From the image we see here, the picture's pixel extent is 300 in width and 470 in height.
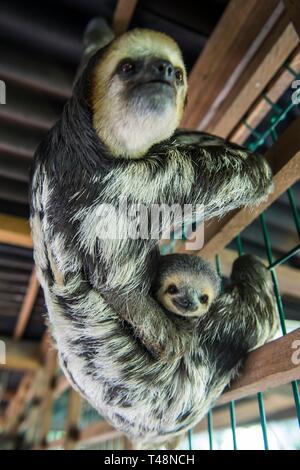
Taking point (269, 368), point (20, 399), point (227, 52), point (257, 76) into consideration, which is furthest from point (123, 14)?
point (20, 399)

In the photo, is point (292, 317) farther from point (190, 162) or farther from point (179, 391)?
point (190, 162)

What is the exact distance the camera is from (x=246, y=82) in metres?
2.48

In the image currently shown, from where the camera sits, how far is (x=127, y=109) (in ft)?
5.16

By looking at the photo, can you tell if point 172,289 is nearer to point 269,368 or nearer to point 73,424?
point 269,368

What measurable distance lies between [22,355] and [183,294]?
5.92m

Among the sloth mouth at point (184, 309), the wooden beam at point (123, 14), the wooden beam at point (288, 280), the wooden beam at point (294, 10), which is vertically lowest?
the wooden beam at point (288, 280)

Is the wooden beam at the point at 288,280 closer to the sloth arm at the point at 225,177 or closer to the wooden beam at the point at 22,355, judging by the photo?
the sloth arm at the point at 225,177

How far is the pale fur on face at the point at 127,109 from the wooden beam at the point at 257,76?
0.81 meters

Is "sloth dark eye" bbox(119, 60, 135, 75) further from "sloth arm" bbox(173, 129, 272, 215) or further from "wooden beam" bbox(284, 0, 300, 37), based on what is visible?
"wooden beam" bbox(284, 0, 300, 37)

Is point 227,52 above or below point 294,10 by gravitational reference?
above

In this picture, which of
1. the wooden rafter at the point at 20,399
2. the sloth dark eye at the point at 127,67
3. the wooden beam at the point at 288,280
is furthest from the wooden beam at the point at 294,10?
the wooden rafter at the point at 20,399

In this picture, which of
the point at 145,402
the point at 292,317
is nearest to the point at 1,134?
the point at 145,402

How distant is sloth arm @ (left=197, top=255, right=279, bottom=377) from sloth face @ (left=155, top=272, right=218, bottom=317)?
0.23 feet

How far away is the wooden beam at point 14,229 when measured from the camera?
393cm
